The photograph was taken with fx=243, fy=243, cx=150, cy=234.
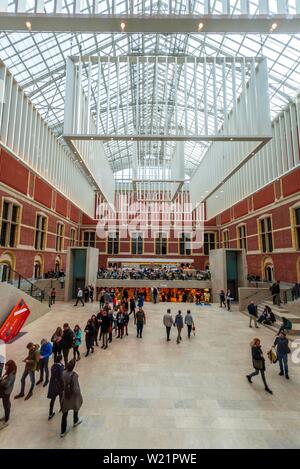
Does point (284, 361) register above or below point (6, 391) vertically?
below

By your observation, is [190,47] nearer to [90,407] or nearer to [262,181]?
[262,181]

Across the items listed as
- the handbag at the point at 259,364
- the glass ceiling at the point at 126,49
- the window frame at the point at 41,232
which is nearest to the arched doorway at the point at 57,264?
→ the window frame at the point at 41,232

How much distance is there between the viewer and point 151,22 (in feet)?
17.3

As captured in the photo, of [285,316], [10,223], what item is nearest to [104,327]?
[285,316]

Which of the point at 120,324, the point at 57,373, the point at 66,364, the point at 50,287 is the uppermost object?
the point at 50,287

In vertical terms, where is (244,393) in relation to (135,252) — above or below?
below

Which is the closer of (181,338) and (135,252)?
(181,338)

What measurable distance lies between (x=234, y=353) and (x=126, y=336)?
4328mm

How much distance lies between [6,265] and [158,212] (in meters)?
20.3

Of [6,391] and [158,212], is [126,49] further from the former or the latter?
[6,391]

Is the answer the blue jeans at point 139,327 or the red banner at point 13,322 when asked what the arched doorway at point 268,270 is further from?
the red banner at point 13,322

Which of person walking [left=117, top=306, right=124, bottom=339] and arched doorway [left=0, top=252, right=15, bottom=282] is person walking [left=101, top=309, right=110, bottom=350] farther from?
arched doorway [left=0, top=252, right=15, bottom=282]

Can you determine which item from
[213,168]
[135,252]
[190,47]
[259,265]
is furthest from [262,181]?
[135,252]

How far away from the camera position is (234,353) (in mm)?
8477
